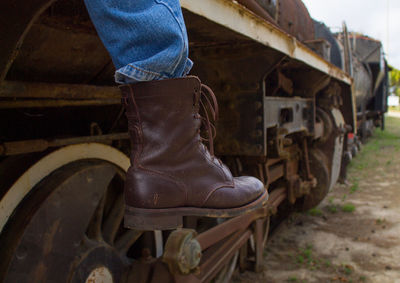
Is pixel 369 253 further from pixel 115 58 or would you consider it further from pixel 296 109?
pixel 115 58

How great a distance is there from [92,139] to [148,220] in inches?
27.3

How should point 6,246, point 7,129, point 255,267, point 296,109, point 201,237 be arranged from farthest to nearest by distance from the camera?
point 296,109, point 255,267, point 201,237, point 7,129, point 6,246

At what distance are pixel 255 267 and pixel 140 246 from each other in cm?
135

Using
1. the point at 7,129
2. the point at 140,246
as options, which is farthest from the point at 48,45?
the point at 140,246

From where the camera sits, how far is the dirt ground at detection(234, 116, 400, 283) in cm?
329

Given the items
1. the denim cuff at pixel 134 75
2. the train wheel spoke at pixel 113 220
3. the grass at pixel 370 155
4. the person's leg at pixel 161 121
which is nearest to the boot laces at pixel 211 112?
the person's leg at pixel 161 121

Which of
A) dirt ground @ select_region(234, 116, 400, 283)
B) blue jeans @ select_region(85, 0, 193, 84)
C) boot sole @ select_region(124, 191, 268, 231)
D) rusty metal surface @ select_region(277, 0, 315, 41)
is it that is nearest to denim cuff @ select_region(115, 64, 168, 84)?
blue jeans @ select_region(85, 0, 193, 84)

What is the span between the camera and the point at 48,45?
4.98 ft

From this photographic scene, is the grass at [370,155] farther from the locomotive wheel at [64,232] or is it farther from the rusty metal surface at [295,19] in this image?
the locomotive wheel at [64,232]

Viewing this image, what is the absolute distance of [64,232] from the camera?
152cm

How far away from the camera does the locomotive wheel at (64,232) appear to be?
1372 mm

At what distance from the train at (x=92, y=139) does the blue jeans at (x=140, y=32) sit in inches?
5.5

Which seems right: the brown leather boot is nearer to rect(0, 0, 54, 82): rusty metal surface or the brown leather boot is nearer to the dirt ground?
rect(0, 0, 54, 82): rusty metal surface

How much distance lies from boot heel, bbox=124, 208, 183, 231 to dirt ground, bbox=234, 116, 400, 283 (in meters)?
2.22
